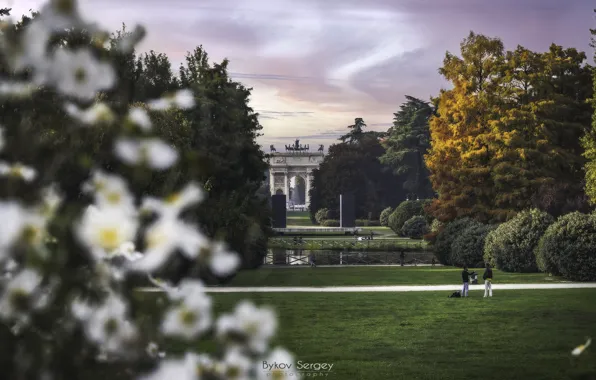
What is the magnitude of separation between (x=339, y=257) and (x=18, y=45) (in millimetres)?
37278

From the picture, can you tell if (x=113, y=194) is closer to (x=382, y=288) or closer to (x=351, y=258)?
(x=382, y=288)

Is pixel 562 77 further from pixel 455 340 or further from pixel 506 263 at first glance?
pixel 455 340

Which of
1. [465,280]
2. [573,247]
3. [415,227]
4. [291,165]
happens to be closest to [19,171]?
[465,280]

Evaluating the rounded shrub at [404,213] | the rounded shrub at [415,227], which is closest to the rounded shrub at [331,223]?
the rounded shrub at [404,213]

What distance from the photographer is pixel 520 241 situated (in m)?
29.2

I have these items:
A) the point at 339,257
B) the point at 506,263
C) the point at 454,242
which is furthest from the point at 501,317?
the point at 339,257

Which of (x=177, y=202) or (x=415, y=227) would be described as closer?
(x=177, y=202)

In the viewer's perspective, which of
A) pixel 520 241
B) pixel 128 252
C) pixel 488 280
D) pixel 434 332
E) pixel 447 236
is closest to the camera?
pixel 128 252

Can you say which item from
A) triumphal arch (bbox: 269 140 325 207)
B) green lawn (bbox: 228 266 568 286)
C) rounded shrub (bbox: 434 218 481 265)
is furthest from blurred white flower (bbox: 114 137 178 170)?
triumphal arch (bbox: 269 140 325 207)

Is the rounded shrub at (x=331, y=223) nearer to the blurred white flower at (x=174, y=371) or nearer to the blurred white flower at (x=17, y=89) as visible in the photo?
the blurred white flower at (x=17, y=89)

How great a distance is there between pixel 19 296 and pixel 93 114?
0.51m

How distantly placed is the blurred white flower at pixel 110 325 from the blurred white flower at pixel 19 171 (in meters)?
0.35

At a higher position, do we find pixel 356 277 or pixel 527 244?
pixel 527 244

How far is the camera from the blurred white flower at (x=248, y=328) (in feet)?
6.96
